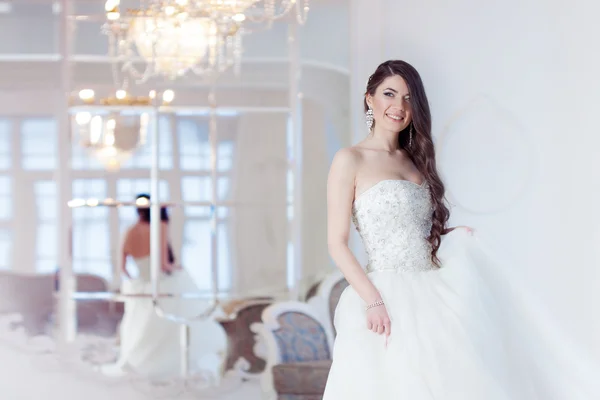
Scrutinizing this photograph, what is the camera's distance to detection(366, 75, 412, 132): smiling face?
2521 mm

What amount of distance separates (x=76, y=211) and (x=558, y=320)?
2858 millimetres

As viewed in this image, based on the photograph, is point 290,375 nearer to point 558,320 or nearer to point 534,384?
point 558,320

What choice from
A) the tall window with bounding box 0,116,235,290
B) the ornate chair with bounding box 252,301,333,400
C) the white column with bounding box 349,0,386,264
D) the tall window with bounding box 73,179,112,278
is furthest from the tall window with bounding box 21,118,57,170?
the white column with bounding box 349,0,386,264

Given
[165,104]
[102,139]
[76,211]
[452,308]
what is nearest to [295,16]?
[165,104]

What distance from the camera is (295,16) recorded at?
503 centimetres

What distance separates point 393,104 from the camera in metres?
2.53

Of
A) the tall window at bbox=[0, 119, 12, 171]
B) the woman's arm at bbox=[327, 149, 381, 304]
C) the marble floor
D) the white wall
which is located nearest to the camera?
the woman's arm at bbox=[327, 149, 381, 304]

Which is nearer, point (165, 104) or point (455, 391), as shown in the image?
point (455, 391)

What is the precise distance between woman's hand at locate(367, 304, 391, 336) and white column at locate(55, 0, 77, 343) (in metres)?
3.03

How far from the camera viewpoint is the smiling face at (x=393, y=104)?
2.52 m

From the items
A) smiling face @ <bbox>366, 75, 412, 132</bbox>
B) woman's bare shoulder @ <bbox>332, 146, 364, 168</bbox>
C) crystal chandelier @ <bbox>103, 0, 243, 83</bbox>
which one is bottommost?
woman's bare shoulder @ <bbox>332, 146, 364, 168</bbox>

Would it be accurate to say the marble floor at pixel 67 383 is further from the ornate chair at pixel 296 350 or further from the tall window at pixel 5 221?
the tall window at pixel 5 221

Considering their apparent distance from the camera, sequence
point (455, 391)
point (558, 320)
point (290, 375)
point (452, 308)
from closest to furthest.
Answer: point (455, 391), point (452, 308), point (558, 320), point (290, 375)

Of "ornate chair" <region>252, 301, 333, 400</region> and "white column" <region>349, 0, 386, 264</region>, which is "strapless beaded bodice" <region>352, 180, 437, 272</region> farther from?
"white column" <region>349, 0, 386, 264</region>
